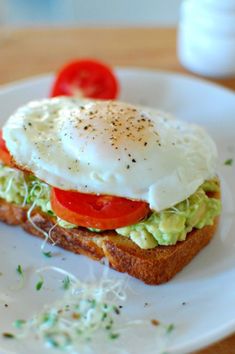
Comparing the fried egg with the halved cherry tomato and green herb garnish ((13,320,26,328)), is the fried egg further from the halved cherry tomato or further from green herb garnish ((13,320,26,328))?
green herb garnish ((13,320,26,328))

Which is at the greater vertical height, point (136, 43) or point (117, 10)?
point (136, 43)

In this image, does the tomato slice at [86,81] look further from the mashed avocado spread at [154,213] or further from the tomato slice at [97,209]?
the tomato slice at [97,209]

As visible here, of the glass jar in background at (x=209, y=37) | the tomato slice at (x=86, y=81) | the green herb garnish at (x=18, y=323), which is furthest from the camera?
the glass jar in background at (x=209, y=37)

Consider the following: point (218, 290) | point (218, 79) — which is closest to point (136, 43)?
point (218, 79)

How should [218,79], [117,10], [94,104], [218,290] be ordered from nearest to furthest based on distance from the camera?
[218,290], [94,104], [218,79], [117,10]

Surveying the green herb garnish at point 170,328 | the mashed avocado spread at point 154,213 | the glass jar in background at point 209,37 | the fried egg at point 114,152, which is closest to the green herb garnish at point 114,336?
the green herb garnish at point 170,328

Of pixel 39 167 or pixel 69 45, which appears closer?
pixel 39 167

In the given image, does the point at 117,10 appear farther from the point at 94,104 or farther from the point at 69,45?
the point at 94,104

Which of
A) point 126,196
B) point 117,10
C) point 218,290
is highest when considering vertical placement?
point 126,196

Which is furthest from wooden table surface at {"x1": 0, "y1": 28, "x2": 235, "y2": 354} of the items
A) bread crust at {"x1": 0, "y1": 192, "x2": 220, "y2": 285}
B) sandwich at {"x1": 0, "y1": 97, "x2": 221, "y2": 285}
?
bread crust at {"x1": 0, "y1": 192, "x2": 220, "y2": 285}
